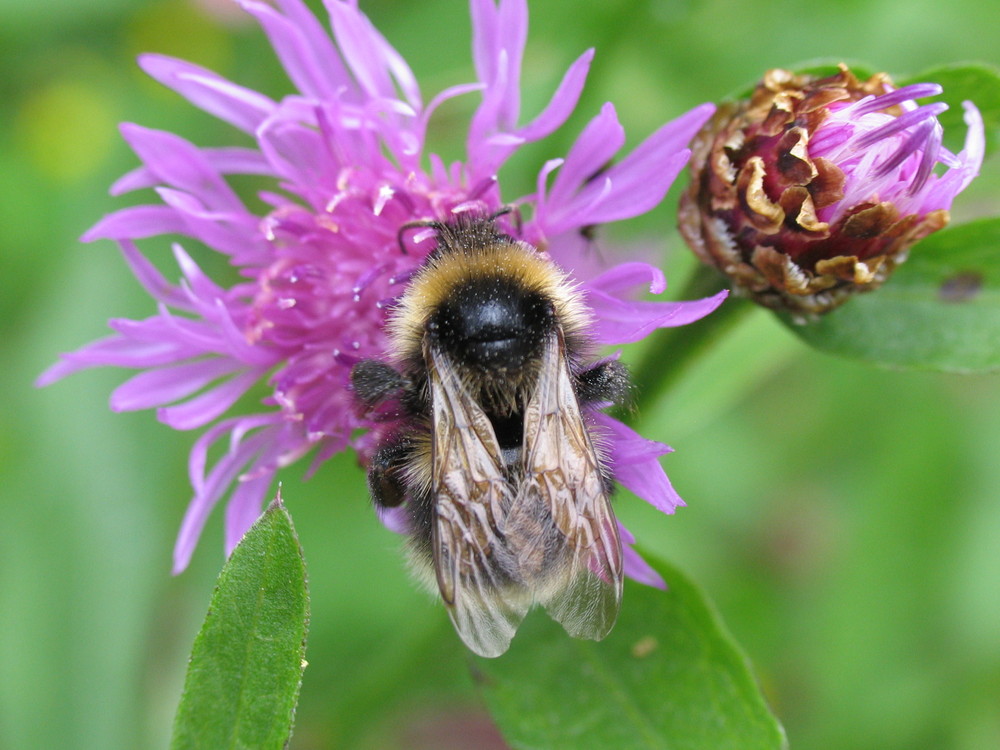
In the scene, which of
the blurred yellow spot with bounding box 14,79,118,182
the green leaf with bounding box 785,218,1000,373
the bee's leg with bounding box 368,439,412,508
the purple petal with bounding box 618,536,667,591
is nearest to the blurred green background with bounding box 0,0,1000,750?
the blurred yellow spot with bounding box 14,79,118,182

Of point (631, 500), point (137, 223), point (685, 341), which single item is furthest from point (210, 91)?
Answer: point (631, 500)

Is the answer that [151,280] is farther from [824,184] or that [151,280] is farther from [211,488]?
[824,184]

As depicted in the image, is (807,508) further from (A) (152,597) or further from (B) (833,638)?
(A) (152,597)

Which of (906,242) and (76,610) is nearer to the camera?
(906,242)

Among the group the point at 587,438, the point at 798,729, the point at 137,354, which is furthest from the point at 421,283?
the point at 798,729

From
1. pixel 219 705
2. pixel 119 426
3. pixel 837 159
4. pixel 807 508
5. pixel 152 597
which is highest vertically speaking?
pixel 837 159

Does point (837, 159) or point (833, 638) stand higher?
point (837, 159)

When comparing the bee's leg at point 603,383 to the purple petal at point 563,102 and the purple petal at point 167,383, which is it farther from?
the purple petal at point 167,383
